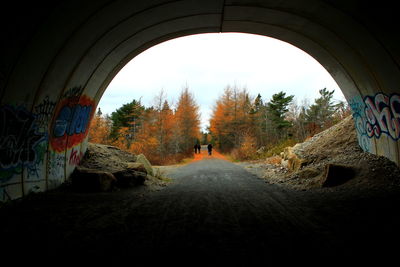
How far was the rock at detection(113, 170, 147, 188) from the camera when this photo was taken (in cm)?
734

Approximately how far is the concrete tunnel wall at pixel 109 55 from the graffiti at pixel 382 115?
38 mm

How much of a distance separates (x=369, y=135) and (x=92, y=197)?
34.5 feet

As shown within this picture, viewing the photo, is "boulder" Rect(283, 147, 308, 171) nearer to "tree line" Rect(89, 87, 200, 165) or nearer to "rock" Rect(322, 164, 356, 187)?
"rock" Rect(322, 164, 356, 187)

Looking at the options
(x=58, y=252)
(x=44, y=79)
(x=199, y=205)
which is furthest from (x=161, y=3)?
(x=58, y=252)

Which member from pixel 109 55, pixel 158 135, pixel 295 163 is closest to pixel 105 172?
pixel 109 55

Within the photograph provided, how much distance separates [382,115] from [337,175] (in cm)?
266

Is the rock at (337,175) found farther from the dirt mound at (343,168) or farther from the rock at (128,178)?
the rock at (128,178)

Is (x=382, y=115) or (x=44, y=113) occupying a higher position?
(x=44, y=113)

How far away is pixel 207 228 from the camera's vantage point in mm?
3498

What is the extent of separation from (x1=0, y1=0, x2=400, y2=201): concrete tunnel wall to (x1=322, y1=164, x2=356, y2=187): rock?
145cm

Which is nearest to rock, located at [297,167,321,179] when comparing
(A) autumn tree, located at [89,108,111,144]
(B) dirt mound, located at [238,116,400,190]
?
(B) dirt mound, located at [238,116,400,190]

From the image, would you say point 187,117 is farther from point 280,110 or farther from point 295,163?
point 295,163

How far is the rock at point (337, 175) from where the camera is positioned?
648cm

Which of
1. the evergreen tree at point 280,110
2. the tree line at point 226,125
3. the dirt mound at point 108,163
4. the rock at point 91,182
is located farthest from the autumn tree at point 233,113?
the rock at point 91,182
